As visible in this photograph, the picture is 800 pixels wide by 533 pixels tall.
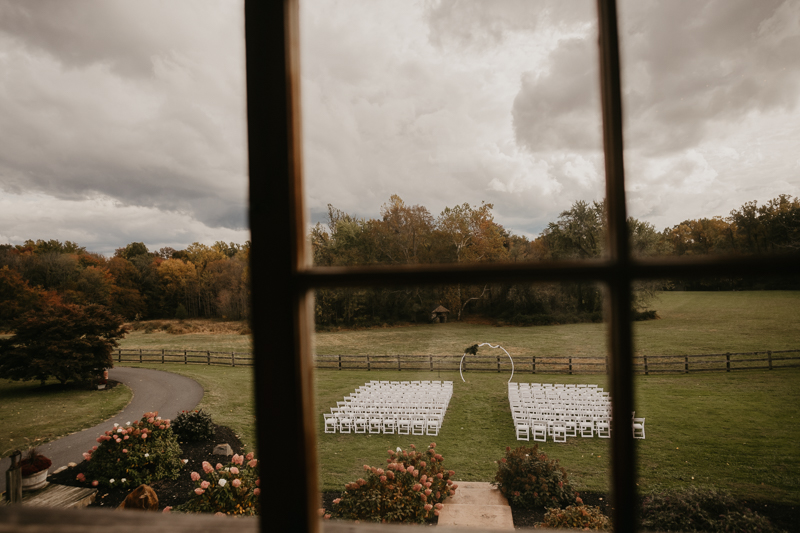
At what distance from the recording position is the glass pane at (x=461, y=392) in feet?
19.7

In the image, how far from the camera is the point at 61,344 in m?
11.9

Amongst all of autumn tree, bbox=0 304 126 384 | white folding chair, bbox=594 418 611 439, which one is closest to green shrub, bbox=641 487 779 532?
white folding chair, bbox=594 418 611 439

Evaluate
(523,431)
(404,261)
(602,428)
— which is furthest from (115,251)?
(602,428)

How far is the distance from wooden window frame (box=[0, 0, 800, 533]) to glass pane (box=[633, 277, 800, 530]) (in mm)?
900

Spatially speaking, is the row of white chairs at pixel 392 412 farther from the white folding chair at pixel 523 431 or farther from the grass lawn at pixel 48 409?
the grass lawn at pixel 48 409

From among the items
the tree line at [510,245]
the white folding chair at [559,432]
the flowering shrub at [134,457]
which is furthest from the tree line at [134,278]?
the white folding chair at [559,432]

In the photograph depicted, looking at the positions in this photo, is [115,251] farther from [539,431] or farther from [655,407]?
[655,407]

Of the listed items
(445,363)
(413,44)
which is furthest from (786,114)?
(445,363)

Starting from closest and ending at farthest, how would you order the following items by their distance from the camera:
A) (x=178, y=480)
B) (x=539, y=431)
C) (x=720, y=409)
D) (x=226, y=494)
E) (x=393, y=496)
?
(x=226, y=494), (x=393, y=496), (x=178, y=480), (x=539, y=431), (x=720, y=409)

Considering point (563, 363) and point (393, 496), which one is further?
point (563, 363)

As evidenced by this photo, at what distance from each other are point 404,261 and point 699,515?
4399 millimetres

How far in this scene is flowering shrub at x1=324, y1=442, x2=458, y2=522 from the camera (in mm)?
3975

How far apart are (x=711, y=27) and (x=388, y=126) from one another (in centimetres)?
394

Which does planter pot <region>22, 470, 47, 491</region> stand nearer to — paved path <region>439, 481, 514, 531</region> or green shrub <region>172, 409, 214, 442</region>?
green shrub <region>172, 409, 214, 442</region>
